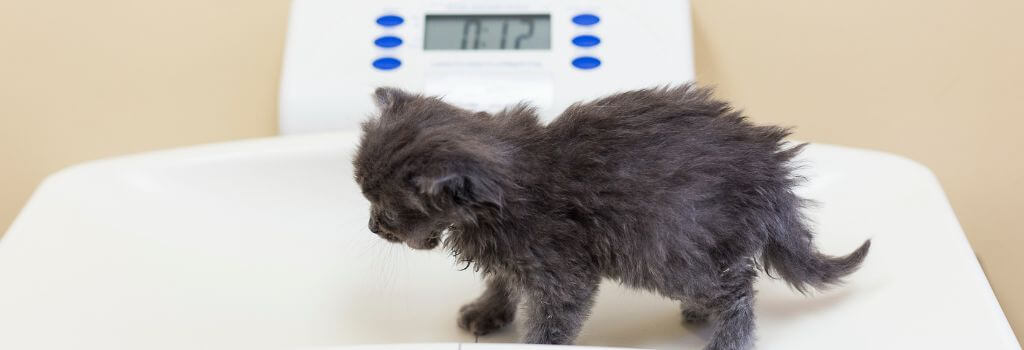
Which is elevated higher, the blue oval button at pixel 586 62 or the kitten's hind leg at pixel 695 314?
the blue oval button at pixel 586 62

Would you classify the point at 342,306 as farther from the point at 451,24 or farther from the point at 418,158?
the point at 451,24

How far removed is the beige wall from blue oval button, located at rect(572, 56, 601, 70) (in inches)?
8.5

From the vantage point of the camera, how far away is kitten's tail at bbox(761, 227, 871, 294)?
2.23 feet

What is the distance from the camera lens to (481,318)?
2.37ft

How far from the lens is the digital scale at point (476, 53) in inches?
36.7

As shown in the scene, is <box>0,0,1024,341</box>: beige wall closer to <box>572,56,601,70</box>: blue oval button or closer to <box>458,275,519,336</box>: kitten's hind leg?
<box>572,56,601,70</box>: blue oval button

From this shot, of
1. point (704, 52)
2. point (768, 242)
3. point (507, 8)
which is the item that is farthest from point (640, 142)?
point (704, 52)

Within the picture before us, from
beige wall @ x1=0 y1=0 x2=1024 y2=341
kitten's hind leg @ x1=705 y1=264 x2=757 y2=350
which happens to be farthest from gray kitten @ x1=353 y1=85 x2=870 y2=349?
beige wall @ x1=0 y1=0 x2=1024 y2=341

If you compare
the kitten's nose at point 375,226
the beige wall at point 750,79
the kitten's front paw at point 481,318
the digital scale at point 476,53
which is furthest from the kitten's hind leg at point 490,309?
the beige wall at point 750,79

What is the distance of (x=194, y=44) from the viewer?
1.12 meters

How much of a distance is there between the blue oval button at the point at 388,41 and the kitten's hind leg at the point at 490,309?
1.01 feet

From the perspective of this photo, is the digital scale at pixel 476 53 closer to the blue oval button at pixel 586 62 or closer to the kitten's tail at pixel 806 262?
the blue oval button at pixel 586 62

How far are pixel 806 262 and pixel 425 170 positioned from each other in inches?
11.0

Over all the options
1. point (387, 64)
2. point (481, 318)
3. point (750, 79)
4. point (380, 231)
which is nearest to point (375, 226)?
point (380, 231)
